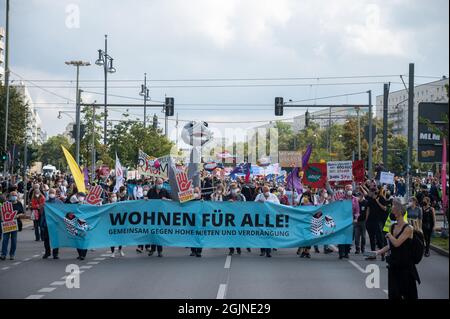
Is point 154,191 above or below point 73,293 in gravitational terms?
above

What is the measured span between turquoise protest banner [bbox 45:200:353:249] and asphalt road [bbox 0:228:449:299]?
44 cm

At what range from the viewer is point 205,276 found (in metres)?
15.7

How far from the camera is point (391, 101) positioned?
6166 inches

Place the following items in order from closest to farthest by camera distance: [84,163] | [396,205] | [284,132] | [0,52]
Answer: [396,205], [84,163], [0,52], [284,132]

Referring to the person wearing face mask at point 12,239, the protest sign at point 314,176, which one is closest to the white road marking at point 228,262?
the person wearing face mask at point 12,239

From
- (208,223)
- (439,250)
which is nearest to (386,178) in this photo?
(439,250)

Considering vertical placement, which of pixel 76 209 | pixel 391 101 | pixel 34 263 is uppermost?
pixel 391 101

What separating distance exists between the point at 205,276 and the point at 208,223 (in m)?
4.53

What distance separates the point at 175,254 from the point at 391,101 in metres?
141

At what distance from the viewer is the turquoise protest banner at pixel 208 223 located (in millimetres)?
19953

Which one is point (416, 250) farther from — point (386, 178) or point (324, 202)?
point (386, 178)
